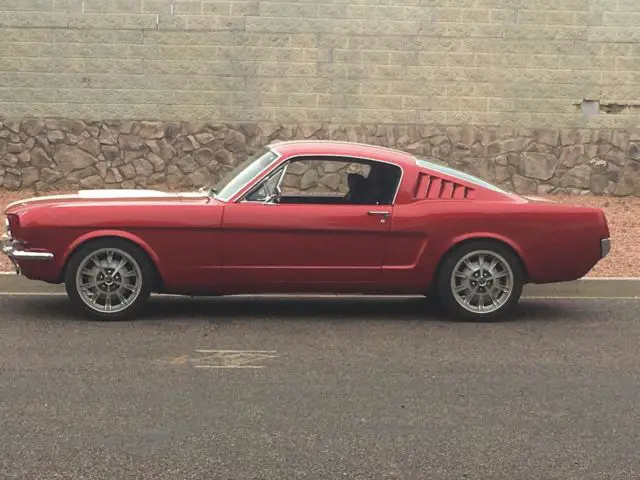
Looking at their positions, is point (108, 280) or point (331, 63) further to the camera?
point (331, 63)

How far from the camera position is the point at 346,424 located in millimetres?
5574

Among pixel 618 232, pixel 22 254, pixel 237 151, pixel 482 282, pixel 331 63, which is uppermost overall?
pixel 331 63

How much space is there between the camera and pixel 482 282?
8.55m

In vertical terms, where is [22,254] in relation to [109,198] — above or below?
below

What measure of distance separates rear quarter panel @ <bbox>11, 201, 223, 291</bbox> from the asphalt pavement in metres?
0.46

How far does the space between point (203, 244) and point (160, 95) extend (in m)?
7.35

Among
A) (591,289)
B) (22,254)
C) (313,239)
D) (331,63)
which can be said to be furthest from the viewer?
(331,63)

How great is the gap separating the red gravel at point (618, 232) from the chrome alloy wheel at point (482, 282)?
7.72 feet

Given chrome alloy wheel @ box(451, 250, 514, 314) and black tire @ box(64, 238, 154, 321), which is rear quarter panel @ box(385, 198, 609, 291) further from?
black tire @ box(64, 238, 154, 321)

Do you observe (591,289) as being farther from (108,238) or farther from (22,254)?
(22,254)

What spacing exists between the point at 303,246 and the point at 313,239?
10 cm

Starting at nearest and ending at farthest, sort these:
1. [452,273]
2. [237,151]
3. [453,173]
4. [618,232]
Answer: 1. [452,273]
2. [453,173]
3. [618,232]
4. [237,151]

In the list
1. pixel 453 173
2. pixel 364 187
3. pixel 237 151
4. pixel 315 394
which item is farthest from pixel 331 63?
pixel 315 394

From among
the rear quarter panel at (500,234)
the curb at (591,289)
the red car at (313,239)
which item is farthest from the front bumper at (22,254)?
the curb at (591,289)
